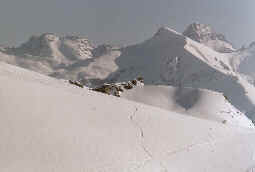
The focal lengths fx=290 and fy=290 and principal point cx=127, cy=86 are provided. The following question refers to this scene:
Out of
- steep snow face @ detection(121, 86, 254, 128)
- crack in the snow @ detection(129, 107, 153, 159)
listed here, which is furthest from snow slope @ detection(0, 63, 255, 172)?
steep snow face @ detection(121, 86, 254, 128)

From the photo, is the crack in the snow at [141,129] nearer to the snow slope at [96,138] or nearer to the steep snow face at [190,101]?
the snow slope at [96,138]

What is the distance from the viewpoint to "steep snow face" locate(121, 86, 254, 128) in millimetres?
36884

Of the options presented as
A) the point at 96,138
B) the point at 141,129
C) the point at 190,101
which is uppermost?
the point at 96,138

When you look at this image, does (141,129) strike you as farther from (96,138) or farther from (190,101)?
(190,101)

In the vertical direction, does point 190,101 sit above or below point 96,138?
below

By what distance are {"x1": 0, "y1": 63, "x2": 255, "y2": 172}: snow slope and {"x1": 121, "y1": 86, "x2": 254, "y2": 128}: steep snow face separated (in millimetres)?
18476

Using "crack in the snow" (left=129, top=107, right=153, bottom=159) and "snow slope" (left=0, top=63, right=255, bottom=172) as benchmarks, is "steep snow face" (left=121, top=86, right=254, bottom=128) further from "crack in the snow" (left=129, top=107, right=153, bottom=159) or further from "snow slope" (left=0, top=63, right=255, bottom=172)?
"crack in the snow" (left=129, top=107, right=153, bottom=159)

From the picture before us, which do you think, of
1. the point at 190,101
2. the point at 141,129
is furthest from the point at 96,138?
the point at 190,101

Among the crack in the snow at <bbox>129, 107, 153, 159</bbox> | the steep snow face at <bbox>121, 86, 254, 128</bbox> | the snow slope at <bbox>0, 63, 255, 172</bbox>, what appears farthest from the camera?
the steep snow face at <bbox>121, 86, 254, 128</bbox>

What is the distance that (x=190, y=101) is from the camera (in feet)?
143

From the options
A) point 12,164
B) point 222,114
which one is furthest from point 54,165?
point 222,114

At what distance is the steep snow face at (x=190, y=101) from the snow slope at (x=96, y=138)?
1848cm

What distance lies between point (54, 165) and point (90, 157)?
1600 millimetres

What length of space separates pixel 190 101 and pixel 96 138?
33410mm
